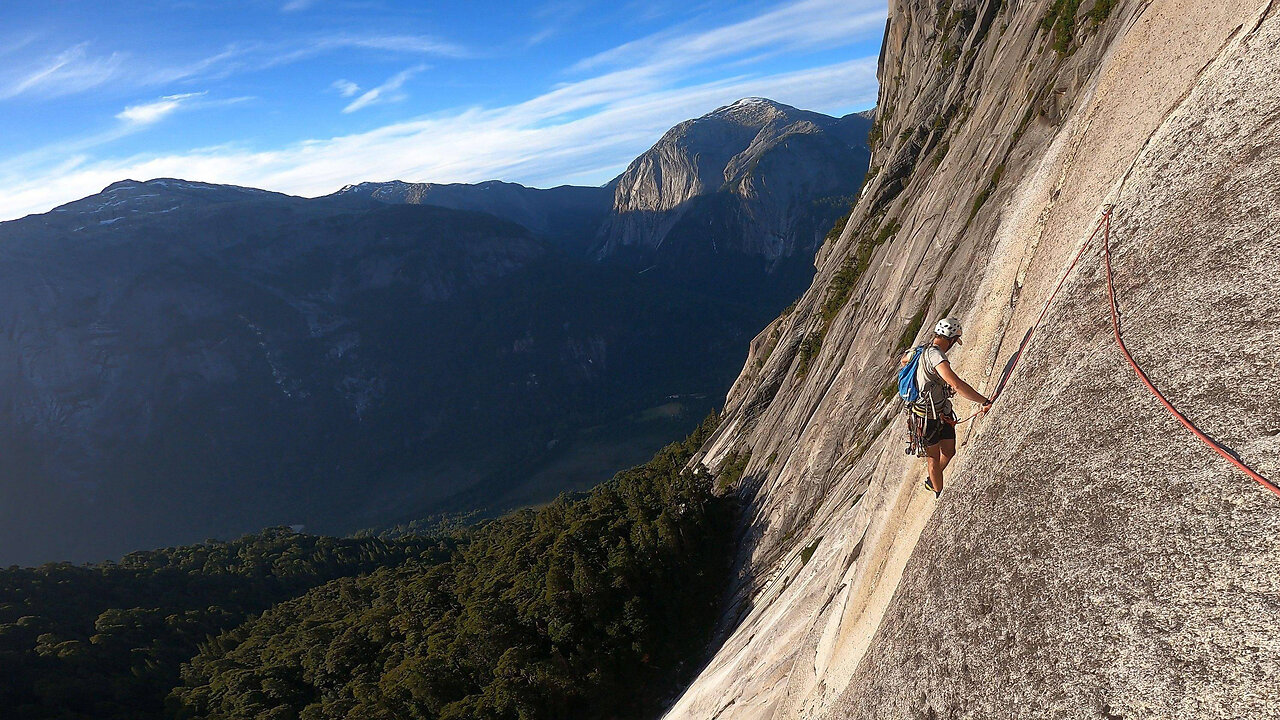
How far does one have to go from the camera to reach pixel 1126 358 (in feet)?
25.1

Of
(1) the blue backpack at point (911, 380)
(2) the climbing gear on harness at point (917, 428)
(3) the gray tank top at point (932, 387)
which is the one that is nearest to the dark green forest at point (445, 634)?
(2) the climbing gear on harness at point (917, 428)

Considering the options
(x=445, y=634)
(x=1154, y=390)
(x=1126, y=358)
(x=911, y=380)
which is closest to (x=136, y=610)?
(x=445, y=634)

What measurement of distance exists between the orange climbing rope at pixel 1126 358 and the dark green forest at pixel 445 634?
3074cm

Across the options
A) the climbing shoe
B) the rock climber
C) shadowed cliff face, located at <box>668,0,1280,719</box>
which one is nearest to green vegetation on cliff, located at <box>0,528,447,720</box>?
shadowed cliff face, located at <box>668,0,1280,719</box>

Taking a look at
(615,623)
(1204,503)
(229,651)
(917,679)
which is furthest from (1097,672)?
(229,651)

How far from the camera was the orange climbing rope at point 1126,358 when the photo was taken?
232 inches

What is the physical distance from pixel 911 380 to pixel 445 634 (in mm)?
40974

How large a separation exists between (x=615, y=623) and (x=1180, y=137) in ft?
117

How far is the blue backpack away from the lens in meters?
10.6

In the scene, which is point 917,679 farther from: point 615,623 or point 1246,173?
point 615,623

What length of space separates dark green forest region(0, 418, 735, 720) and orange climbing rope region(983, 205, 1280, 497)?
30.7 metres

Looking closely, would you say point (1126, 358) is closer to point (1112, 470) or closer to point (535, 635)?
point (1112, 470)

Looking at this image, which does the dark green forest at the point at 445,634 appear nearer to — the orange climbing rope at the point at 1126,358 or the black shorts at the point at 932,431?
the black shorts at the point at 932,431

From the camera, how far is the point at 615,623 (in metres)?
37.8
